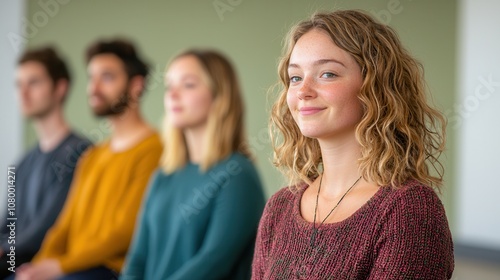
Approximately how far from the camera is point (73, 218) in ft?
9.06

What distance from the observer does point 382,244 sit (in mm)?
1161

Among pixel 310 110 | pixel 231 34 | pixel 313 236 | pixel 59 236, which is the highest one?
pixel 231 34

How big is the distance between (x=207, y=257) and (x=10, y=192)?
4.72ft

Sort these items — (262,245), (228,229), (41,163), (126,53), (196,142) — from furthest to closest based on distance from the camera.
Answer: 1. (41,163)
2. (126,53)
3. (196,142)
4. (228,229)
5. (262,245)

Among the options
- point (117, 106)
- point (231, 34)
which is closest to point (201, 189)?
point (117, 106)

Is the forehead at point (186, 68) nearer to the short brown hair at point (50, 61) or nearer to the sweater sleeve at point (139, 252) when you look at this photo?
the sweater sleeve at point (139, 252)

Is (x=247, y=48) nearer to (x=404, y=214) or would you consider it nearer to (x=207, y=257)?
(x=207, y=257)

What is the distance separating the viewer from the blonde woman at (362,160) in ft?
3.77

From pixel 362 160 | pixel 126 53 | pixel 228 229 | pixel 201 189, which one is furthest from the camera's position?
pixel 126 53

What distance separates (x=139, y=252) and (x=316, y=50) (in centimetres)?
132

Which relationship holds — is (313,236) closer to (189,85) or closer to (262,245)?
(262,245)

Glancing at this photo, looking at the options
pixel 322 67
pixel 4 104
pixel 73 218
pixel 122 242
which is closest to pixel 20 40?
pixel 4 104

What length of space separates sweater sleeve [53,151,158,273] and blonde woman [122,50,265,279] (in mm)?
155

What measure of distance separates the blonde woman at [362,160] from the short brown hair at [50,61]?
215cm
